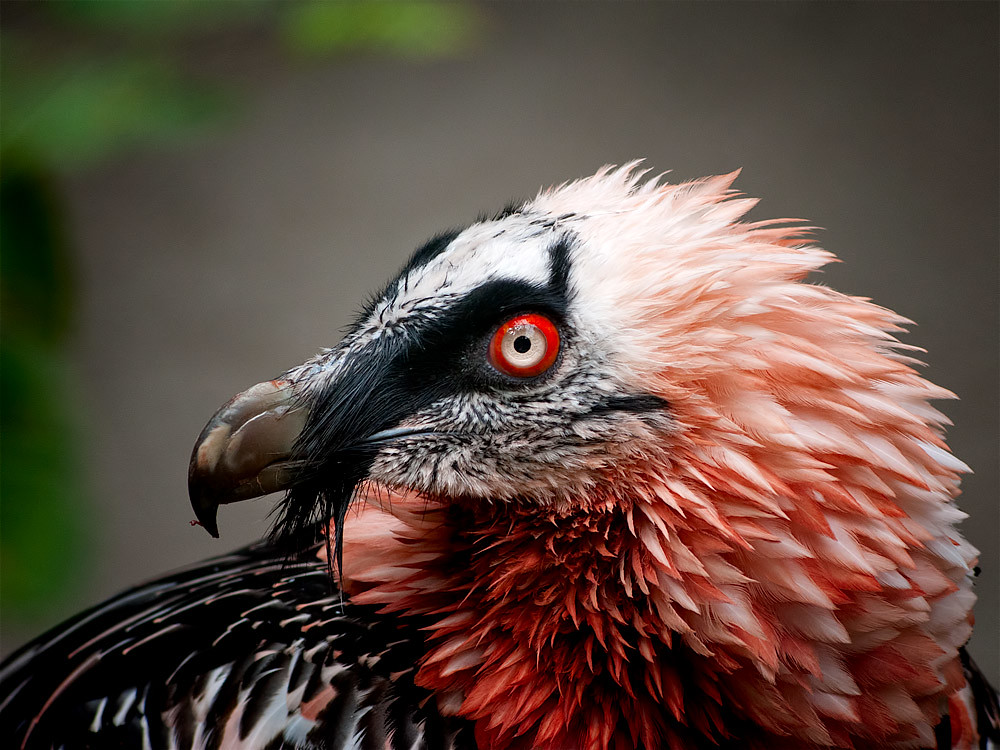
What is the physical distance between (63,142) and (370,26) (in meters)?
0.68

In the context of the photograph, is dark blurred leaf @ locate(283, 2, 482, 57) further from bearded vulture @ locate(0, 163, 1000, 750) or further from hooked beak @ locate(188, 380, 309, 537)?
hooked beak @ locate(188, 380, 309, 537)

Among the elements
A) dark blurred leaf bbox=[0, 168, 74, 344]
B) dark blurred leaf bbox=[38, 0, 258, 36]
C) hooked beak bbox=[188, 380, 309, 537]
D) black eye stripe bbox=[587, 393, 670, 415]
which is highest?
dark blurred leaf bbox=[38, 0, 258, 36]

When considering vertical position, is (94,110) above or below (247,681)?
above

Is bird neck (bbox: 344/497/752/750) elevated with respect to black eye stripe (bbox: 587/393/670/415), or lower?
lower

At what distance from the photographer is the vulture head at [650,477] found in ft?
3.20

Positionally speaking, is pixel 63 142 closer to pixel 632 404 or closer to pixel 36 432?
pixel 36 432

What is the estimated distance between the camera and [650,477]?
99 centimetres

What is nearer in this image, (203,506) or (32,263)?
(203,506)

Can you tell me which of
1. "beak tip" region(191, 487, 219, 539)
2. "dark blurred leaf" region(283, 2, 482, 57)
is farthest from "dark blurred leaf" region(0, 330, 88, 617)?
"beak tip" region(191, 487, 219, 539)

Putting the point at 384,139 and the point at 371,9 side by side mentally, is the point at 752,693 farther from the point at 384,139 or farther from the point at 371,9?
the point at 384,139

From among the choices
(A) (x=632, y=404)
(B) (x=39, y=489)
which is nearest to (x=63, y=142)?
(B) (x=39, y=489)

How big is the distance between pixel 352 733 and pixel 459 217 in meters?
2.57

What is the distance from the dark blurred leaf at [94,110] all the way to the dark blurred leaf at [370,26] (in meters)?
0.27

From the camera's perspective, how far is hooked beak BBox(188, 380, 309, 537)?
1.03 m
